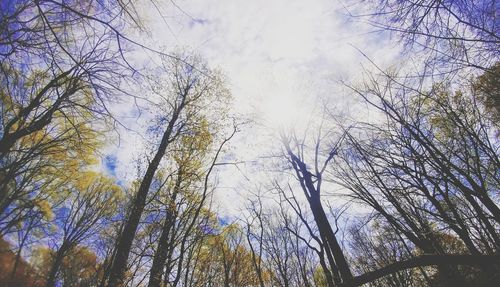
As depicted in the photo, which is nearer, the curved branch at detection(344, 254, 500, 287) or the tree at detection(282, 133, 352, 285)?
the curved branch at detection(344, 254, 500, 287)

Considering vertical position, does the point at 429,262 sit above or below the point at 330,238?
below

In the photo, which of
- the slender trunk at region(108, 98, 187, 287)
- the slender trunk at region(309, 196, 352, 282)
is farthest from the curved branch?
the slender trunk at region(309, 196, 352, 282)

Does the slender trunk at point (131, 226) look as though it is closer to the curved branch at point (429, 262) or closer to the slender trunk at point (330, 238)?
the curved branch at point (429, 262)

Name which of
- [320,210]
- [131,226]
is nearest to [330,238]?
[320,210]

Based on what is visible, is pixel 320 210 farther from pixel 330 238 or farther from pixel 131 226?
pixel 131 226

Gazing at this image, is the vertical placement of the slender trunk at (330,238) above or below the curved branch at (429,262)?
above

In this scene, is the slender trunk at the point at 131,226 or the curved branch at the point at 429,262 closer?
the curved branch at the point at 429,262

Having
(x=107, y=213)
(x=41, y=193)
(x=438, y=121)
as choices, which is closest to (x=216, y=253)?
(x=107, y=213)

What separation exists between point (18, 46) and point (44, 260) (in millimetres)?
18788

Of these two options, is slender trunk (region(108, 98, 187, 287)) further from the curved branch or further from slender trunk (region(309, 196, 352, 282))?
slender trunk (region(309, 196, 352, 282))

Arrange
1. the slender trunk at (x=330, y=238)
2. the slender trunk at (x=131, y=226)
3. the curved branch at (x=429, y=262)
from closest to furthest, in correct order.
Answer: the curved branch at (x=429, y=262) → the slender trunk at (x=131, y=226) → the slender trunk at (x=330, y=238)

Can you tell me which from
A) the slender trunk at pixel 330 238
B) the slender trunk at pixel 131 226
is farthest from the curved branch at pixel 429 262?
the slender trunk at pixel 330 238

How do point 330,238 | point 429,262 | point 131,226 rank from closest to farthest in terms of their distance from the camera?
point 429,262 < point 131,226 < point 330,238

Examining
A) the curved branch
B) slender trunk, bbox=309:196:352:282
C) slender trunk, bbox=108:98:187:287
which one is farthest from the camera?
slender trunk, bbox=309:196:352:282
